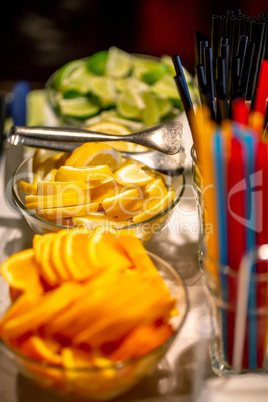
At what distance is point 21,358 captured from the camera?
1.41 ft

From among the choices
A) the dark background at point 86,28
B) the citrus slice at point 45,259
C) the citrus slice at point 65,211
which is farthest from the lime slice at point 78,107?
the dark background at point 86,28

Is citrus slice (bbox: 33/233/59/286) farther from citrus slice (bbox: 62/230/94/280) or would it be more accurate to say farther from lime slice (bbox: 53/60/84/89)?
lime slice (bbox: 53/60/84/89)

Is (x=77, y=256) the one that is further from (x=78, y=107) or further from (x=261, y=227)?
(x=78, y=107)

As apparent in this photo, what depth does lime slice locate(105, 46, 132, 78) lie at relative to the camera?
1041 millimetres

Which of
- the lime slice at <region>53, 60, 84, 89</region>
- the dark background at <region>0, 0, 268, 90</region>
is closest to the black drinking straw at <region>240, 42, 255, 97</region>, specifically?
the lime slice at <region>53, 60, 84, 89</region>

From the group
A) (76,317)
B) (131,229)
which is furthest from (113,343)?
(131,229)

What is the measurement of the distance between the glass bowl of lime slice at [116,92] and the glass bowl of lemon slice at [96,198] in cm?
24

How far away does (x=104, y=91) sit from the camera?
3.18ft

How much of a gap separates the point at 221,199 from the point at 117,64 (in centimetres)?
72

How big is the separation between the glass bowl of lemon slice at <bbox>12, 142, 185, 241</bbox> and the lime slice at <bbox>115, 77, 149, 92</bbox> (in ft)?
1.13

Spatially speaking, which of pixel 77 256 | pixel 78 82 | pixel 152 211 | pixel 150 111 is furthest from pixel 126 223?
pixel 78 82

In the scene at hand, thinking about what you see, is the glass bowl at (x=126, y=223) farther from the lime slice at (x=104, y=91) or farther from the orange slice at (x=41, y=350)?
the lime slice at (x=104, y=91)

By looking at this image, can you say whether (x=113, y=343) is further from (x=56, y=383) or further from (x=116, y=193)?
(x=116, y=193)

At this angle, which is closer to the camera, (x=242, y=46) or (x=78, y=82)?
(x=242, y=46)
